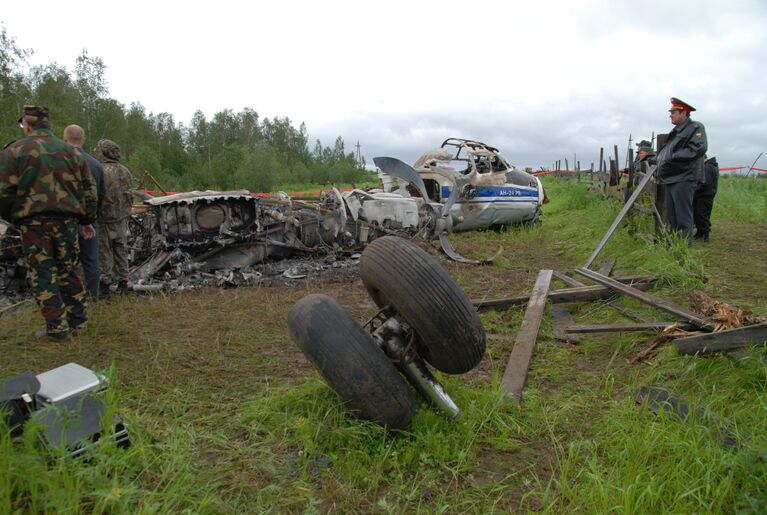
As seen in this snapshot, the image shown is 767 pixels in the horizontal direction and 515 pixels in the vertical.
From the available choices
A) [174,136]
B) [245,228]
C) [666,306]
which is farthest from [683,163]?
[174,136]

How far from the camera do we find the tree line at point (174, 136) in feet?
81.0

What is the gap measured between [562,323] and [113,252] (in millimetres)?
4863

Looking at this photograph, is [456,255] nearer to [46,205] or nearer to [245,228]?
[245,228]

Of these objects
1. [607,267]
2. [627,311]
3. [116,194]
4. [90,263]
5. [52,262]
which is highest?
[116,194]

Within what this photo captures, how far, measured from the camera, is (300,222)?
7.42 meters

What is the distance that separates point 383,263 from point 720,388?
215 centimetres

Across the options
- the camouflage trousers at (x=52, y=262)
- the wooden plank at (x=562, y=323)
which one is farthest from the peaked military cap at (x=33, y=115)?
Result: the wooden plank at (x=562, y=323)

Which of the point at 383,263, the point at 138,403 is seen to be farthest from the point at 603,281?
the point at 138,403

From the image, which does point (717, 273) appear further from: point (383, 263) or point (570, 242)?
point (383, 263)

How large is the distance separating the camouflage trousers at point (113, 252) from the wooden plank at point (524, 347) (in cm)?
437

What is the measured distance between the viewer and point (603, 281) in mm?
4695

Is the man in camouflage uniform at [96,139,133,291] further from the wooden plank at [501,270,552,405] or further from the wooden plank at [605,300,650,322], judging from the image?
the wooden plank at [605,300,650,322]

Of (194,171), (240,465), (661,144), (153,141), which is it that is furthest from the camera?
(153,141)

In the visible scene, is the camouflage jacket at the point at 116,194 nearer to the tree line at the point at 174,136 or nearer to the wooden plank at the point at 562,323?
the wooden plank at the point at 562,323
